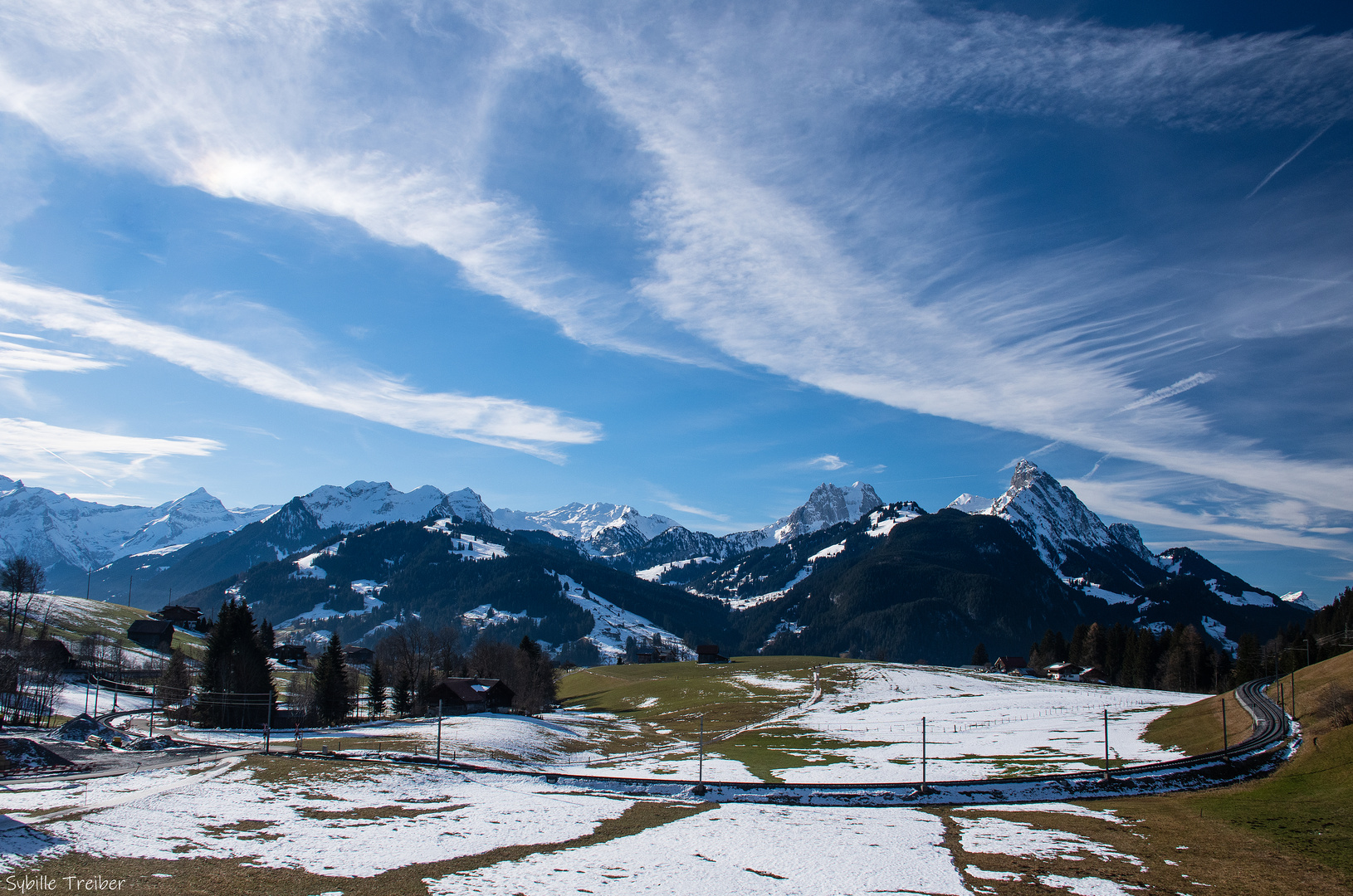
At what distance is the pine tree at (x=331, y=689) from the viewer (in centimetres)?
9419

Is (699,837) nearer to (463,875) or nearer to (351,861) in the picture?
(463,875)

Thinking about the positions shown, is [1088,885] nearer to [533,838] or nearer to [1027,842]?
[1027,842]

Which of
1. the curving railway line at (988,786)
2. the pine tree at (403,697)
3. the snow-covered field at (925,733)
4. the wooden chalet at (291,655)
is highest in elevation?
the curving railway line at (988,786)

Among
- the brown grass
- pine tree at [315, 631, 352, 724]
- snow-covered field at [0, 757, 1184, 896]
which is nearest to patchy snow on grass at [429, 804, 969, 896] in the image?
snow-covered field at [0, 757, 1184, 896]

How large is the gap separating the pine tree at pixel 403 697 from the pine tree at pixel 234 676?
18.5m

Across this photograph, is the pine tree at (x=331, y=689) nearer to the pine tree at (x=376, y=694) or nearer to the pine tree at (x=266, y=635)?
the pine tree at (x=376, y=694)

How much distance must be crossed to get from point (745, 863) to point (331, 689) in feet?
273

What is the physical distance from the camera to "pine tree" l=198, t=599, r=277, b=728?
8400 centimetres

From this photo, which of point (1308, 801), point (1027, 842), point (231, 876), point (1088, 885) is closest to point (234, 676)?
point (231, 876)

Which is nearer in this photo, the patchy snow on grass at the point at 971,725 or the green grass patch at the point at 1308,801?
the green grass patch at the point at 1308,801

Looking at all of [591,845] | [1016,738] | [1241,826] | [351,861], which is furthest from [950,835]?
[1016,738]

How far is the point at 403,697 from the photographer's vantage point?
109000 millimetres

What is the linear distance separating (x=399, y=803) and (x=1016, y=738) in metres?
64.6

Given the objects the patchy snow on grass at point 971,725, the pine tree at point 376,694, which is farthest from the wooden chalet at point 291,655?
the patchy snow on grass at point 971,725
